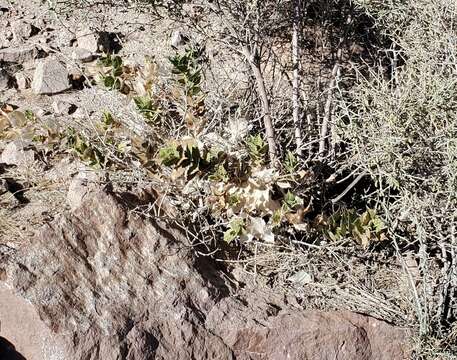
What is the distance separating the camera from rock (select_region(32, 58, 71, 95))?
4.27 m

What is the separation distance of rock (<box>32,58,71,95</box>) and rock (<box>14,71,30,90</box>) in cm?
8

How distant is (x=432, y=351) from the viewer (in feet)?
9.80

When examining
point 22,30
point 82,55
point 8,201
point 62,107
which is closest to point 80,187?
point 8,201

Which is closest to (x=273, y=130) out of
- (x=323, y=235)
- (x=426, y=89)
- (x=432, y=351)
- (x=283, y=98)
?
(x=283, y=98)

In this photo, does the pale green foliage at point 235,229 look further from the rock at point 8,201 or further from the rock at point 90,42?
the rock at point 90,42

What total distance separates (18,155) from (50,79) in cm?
80

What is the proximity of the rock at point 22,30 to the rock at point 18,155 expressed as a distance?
4.42 feet

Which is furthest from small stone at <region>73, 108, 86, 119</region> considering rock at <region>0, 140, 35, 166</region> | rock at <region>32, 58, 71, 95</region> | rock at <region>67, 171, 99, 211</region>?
rock at <region>67, 171, 99, 211</region>

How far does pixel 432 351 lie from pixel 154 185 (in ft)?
4.99

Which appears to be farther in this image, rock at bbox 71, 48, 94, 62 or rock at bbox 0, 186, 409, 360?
rock at bbox 71, 48, 94, 62

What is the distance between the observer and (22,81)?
436cm

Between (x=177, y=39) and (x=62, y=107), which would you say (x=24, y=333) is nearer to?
(x=62, y=107)

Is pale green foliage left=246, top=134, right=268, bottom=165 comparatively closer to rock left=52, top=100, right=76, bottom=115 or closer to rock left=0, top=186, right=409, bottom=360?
rock left=0, top=186, right=409, bottom=360

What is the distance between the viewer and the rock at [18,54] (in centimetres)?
453
